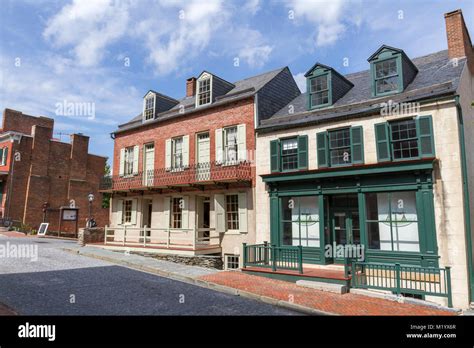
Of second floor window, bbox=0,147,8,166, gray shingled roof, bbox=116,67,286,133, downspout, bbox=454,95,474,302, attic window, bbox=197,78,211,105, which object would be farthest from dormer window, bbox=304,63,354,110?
second floor window, bbox=0,147,8,166

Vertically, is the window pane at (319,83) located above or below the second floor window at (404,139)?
above

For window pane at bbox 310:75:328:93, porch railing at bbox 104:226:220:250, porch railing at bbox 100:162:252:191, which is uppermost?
window pane at bbox 310:75:328:93

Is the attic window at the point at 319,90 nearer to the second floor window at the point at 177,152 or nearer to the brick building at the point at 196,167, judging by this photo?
the brick building at the point at 196,167

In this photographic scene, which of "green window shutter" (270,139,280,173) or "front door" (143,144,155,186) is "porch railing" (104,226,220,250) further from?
"green window shutter" (270,139,280,173)

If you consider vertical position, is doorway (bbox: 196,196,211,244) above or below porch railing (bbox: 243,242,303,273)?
above

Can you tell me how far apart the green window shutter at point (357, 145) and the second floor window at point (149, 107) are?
1339 centimetres

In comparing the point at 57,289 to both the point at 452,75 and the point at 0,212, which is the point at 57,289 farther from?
the point at 0,212

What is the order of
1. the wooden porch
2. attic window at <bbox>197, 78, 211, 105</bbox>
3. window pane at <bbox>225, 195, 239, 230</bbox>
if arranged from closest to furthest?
1. the wooden porch
2. window pane at <bbox>225, 195, 239, 230</bbox>
3. attic window at <bbox>197, 78, 211, 105</bbox>

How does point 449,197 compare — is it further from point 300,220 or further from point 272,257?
point 272,257

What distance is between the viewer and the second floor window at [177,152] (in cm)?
1938

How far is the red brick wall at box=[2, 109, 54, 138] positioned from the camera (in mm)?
35719

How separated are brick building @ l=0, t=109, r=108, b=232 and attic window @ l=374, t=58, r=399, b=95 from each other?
3195cm

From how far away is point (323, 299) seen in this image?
9.71 m

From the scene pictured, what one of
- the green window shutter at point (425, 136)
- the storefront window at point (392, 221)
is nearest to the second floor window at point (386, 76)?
the green window shutter at point (425, 136)
